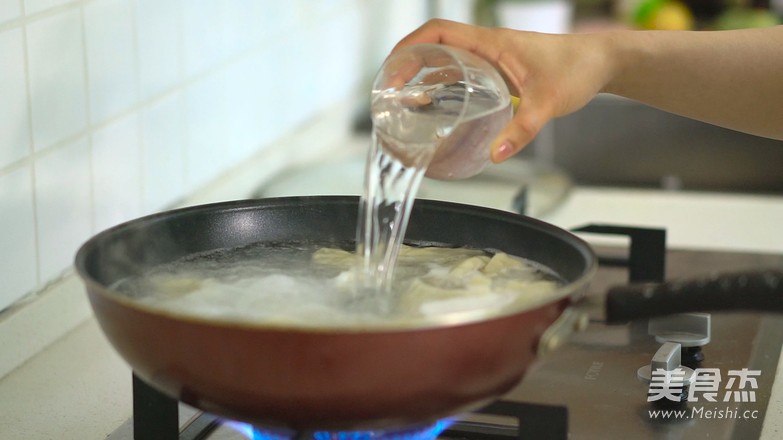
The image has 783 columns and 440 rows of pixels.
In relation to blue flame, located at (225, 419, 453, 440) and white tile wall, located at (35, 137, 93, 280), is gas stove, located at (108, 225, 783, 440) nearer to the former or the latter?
blue flame, located at (225, 419, 453, 440)

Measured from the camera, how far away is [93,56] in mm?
1191

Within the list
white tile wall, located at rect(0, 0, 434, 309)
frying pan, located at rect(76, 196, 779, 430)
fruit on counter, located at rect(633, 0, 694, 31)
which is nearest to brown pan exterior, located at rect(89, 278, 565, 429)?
frying pan, located at rect(76, 196, 779, 430)

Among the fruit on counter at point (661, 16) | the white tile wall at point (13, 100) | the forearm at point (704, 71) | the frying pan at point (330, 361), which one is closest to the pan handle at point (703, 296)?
the frying pan at point (330, 361)

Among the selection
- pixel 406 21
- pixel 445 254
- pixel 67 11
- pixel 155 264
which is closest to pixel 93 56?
pixel 67 11

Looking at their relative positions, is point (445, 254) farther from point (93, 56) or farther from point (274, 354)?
point (93, 56)

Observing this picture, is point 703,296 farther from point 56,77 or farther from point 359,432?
point 56,77

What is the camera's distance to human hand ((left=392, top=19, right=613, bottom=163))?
1004 millimetres

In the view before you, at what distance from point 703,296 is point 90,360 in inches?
27.7

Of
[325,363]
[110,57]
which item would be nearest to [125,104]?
[110,57]

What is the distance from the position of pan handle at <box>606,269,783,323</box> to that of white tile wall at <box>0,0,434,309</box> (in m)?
0.66

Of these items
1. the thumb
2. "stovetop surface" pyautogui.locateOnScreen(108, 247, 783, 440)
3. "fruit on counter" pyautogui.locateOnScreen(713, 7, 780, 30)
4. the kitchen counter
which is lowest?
the kitchen counter

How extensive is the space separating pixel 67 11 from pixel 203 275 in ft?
1.32

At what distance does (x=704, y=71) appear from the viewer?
114cm

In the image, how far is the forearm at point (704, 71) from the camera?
1112 millimetres
